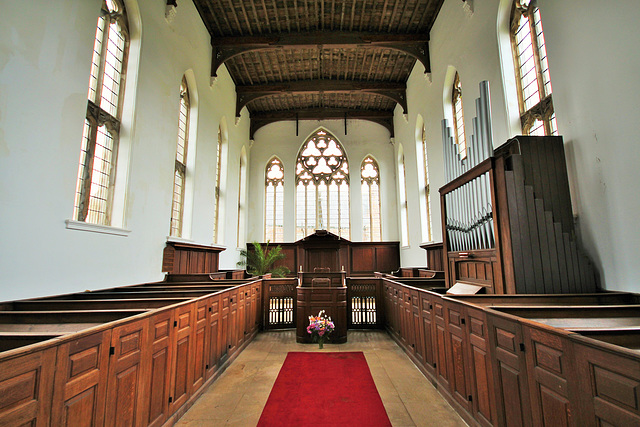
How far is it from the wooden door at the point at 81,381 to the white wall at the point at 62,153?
1812 millimetres

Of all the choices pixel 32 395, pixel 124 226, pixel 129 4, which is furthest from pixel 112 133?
pixel 32 395

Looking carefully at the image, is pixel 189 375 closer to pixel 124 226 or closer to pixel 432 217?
pixel 124 226

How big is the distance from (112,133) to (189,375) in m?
3.67

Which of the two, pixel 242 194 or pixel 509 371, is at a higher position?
pixel 242 194

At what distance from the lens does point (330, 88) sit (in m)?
10.6

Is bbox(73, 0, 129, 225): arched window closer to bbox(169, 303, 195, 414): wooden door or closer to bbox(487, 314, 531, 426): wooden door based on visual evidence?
bbox(169, 303, 195, 414): wooden door

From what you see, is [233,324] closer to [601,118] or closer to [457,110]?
[601,118]

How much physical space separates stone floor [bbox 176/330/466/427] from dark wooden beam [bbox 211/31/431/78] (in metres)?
7.41

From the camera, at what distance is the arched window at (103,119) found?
415cm

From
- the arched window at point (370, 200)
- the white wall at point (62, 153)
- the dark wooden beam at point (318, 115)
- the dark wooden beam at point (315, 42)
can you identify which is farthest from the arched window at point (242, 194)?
the white wall at point (62, 153)

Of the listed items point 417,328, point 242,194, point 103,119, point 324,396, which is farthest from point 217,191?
point 324,396

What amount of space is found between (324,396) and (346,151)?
10.6 m

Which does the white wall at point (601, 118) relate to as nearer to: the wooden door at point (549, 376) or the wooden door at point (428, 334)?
the wooden door at point (428, 334)

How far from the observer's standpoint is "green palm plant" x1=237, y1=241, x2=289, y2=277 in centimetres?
1041
